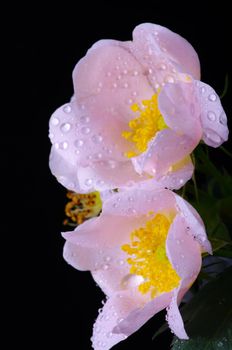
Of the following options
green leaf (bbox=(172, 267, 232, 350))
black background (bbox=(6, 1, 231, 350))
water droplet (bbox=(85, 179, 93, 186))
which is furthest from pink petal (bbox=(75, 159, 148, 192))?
black background (bbox=(6, 1, 231, 350))

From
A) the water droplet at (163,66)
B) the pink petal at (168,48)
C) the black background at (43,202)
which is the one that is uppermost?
the pink petal at (168,48)

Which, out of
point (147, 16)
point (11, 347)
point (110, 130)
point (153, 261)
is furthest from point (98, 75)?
point (11, 347)

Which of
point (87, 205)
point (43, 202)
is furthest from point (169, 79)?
point (43, 202)

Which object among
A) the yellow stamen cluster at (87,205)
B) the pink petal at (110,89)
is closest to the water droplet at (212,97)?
the pink petal at (110,89)

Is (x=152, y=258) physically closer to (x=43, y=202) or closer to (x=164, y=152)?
(x=164, y=152)

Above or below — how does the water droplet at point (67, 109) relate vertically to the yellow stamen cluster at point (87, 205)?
above

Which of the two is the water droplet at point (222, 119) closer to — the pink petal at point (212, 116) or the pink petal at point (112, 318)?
the pink petal at point (212, 116)

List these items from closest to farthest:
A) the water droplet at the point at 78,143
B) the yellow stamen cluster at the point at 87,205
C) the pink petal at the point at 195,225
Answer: the pink petal at the point at 195,225 < the water droplet at the point at 78,143 < the yellow stamen cluster at the point at 87,205
